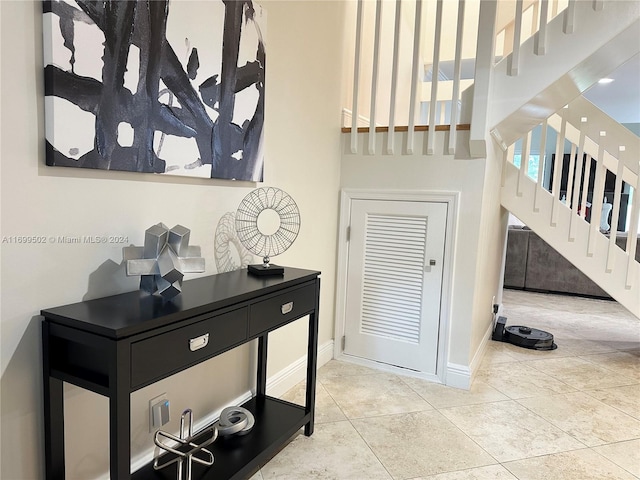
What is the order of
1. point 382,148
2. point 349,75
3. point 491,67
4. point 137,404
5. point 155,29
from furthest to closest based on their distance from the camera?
point 349,75, point 382,148, point 491,67, point 137,404, point 155,29

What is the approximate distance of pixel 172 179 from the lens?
1.78 meters

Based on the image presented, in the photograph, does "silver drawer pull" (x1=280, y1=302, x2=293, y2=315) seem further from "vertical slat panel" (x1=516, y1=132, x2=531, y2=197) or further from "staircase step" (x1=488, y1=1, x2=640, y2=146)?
"vertical slat panel" (x1=516, y1=132, x2=531, y2=197)

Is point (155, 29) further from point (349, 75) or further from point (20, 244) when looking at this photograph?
point (349, 75)

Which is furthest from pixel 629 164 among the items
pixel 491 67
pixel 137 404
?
pixel 137 404

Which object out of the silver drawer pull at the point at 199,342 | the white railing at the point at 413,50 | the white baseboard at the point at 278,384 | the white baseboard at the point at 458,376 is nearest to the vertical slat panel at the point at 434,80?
the white railing at the point at 413,50

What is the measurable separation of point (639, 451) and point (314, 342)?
5.32ft

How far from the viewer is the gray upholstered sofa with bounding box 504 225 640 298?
5.56 m

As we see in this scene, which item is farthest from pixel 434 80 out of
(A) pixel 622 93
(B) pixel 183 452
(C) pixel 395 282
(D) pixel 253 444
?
(A) pixel 622 93

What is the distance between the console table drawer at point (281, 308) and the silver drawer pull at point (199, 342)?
0.81ft

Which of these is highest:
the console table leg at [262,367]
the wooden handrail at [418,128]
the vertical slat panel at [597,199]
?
the wooden handrail at [418,128]

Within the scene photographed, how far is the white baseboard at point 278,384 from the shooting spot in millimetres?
1781

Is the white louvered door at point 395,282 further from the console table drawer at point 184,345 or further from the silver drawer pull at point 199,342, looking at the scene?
the silver drawer pull at point 199,342

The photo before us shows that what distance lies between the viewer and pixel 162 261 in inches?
58.6

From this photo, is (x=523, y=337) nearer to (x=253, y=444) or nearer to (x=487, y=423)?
(x=487, y=423)
